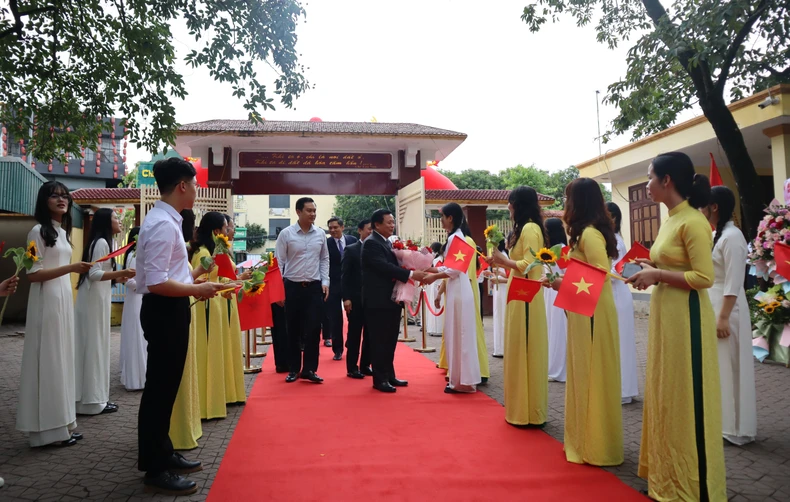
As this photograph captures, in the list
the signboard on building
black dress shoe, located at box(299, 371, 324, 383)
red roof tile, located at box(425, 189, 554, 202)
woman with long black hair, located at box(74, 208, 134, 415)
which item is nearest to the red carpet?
black dress shoe, located at box(299, 371, 324, 383)

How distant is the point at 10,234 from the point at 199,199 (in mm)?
5877

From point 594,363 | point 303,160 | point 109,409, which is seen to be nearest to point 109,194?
point 303,160

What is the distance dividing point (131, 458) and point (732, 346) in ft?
13.2

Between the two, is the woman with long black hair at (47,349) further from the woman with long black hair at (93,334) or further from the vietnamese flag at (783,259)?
the vietnamese flag at (783,259)

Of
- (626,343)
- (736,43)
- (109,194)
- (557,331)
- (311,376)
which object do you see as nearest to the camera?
(626,343)

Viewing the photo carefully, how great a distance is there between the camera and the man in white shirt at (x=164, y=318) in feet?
9.36

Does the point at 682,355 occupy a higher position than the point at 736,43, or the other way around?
the point at 736,43

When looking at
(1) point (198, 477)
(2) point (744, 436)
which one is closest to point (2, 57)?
(1) point (198, 477)

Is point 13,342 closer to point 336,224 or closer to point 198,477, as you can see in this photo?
A: point 336,224

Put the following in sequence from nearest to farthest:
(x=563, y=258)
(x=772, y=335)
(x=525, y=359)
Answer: (x=563, y=258) → (x=525, y=359) → (x=772, y=335)

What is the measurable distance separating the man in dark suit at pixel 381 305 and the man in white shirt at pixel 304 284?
567mm

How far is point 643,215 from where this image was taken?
12352 millimetres

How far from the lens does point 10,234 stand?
511 inches

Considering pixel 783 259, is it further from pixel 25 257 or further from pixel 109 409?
pixel 109 409
